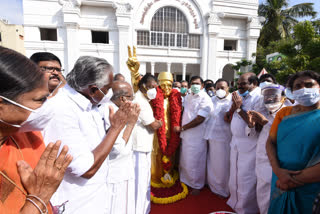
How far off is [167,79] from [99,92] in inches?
80.6

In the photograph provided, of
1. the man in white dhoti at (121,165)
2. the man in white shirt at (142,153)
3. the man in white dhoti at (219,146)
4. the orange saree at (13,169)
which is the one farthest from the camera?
the man in white dhoti at (219,146)

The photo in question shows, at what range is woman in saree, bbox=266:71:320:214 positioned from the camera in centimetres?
156

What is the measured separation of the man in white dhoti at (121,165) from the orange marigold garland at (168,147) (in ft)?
3.31

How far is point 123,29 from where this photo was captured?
1661 cm

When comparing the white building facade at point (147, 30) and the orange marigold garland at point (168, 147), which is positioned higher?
the white building facade at point (147, 30)

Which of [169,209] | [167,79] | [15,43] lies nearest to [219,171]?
[169,209]

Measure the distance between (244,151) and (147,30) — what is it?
17.1 m

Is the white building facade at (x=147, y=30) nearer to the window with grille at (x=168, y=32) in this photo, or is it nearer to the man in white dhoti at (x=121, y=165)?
the window with grille at (x=168, y=32)

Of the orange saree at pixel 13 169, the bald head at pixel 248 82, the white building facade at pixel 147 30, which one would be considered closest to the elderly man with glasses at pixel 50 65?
the orange saree at pixel 13 169

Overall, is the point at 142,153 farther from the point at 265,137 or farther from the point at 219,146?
the point at 265,137

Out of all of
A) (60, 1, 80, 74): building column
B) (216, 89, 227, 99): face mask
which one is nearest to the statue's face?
(216, 89, 227, 99): face mask

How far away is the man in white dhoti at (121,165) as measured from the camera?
1825 mm

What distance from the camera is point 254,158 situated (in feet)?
8.51

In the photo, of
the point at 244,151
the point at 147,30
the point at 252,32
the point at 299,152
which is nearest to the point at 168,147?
the point at 244,151
